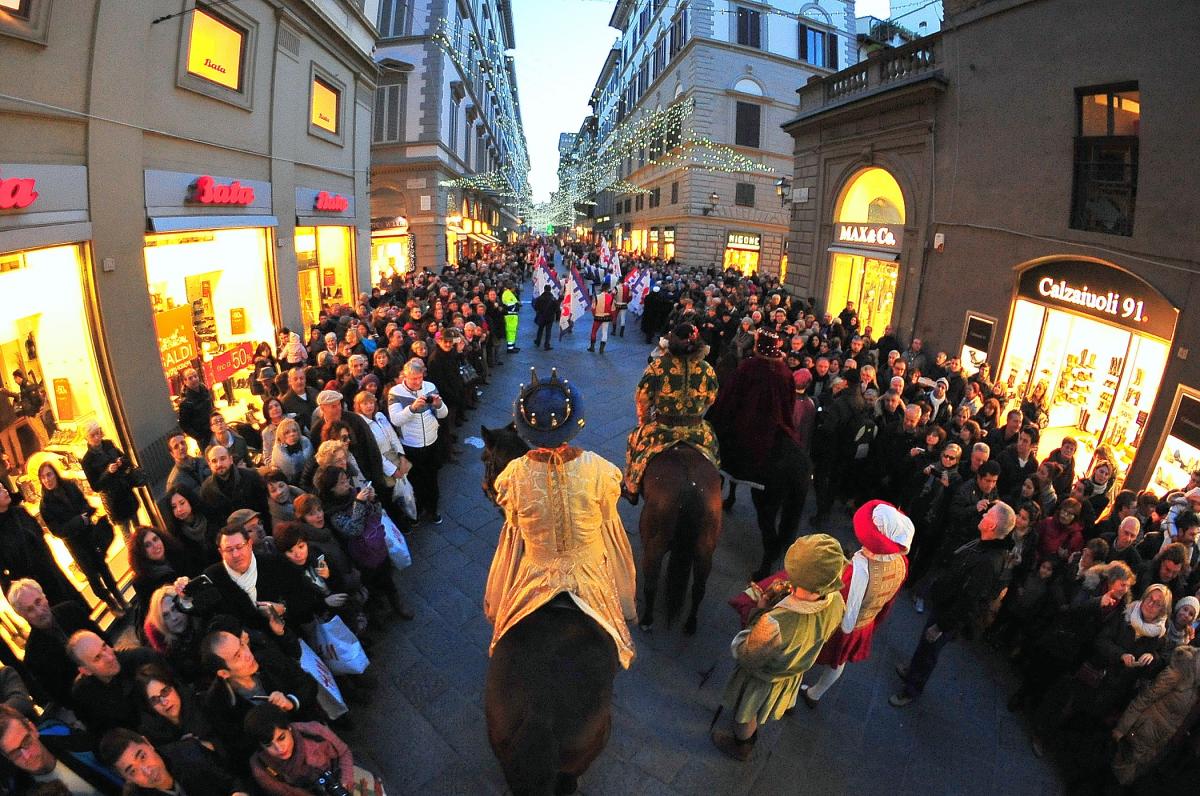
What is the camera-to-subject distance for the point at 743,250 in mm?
29188

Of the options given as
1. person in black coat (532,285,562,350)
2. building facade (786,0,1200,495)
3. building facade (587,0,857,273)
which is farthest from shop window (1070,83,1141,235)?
building facade (587,0,857,273)

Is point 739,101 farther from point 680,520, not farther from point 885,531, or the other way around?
point 885,531

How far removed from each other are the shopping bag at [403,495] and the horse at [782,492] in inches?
131

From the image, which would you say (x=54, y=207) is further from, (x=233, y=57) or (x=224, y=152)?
(x=233, y=57)

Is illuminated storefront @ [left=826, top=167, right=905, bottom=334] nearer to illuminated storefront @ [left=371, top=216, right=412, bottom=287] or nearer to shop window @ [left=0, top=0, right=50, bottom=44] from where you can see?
shop window @ [left=0, top=0, right=50, bottom=44]

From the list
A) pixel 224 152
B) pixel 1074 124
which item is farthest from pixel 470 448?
pixel 1074 124

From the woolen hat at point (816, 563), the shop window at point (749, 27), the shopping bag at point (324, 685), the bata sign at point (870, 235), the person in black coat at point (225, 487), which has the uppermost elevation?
the shop window at point (749, 27)

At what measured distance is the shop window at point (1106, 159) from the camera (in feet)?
24.9

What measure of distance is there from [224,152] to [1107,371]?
13.5 metres

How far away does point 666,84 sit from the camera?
3209 centimetres

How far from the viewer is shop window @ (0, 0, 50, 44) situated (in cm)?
501

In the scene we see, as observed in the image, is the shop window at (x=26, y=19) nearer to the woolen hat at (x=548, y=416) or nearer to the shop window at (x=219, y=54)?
the shop window at (x=219, y=54)

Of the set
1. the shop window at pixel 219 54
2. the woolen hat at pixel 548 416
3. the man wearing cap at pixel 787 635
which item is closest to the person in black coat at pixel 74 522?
the woolen hat at pixel 548 416

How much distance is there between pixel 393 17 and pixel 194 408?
2109 centimetres
